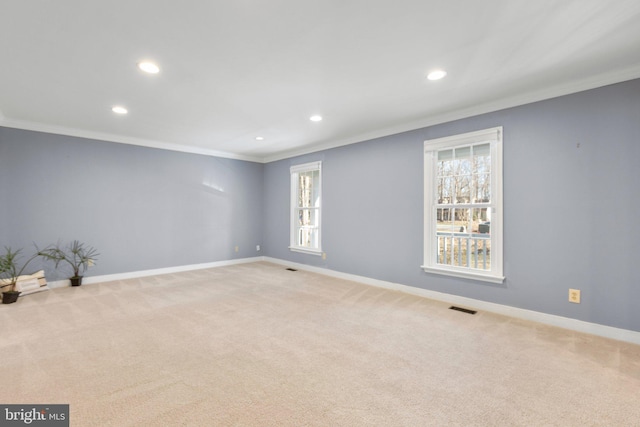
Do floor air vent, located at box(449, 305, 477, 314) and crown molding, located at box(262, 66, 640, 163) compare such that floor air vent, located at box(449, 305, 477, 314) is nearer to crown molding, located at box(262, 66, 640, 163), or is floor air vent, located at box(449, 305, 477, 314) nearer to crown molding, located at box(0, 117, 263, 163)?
crown molding, located at box(262, 66, 640, 163)

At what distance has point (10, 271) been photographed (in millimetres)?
3998

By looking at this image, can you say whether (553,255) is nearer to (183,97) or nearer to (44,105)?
(183,97)

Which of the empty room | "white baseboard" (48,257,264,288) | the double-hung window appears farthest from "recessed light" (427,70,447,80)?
"white baseboard" (48,257,264,288)

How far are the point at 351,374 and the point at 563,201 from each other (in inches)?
108

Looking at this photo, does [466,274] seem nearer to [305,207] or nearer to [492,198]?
[492,198]

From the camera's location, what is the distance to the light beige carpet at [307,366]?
5.56 feet

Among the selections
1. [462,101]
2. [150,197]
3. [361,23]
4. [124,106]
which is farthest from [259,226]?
[361,23]

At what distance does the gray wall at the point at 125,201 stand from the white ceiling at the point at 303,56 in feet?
2.38

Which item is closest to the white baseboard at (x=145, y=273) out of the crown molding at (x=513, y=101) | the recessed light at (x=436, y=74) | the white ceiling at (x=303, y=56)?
the white ceiling at (x=303, y=56)

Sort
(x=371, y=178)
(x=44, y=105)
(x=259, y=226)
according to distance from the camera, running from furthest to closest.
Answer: (x=259, y=226), (x=371, y=178), (x=44, y=105)

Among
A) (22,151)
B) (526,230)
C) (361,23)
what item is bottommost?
(526,230)

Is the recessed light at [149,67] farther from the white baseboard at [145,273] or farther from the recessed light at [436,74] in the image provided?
the white baseboard at [145,273]

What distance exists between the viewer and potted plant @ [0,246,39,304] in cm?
368

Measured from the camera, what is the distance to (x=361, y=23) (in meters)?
2.01
